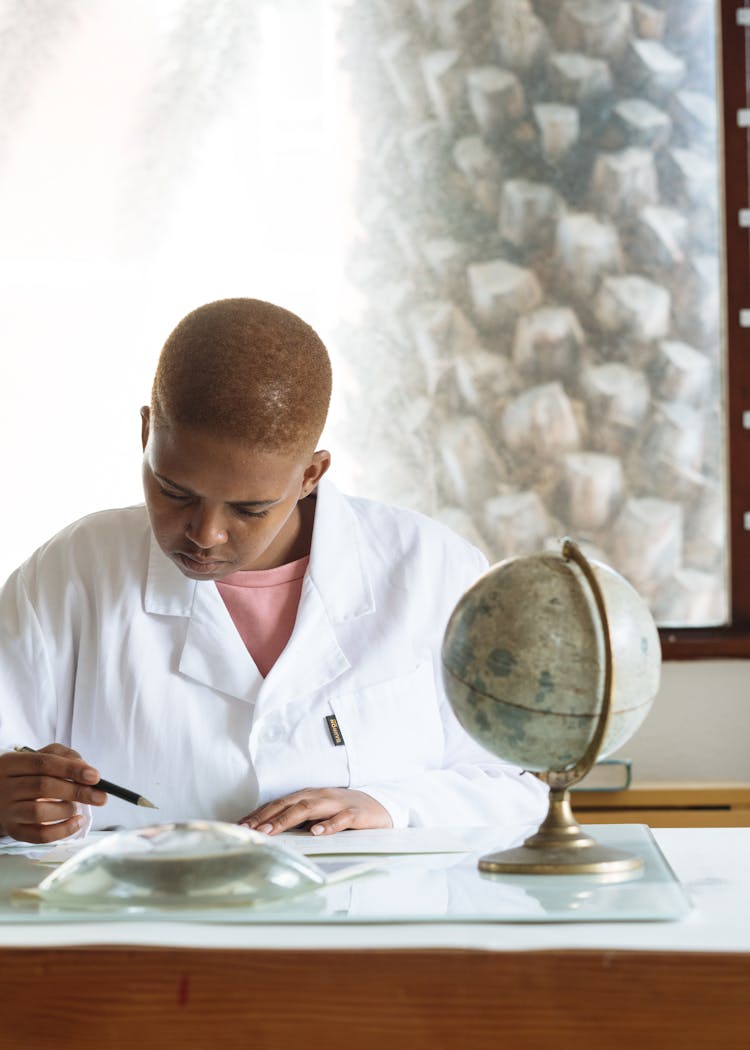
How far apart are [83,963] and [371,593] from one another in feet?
3.24

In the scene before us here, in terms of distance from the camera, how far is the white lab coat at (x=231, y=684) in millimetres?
1694

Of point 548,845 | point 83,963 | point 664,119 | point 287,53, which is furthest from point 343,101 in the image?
point 83,963

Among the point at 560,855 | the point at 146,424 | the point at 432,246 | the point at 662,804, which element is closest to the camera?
the point at 560,855

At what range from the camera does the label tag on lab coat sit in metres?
1.72

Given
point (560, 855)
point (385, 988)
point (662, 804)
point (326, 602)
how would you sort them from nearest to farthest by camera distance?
point (385, 988), point (560, 855), point (326, 602), point (662, 804)

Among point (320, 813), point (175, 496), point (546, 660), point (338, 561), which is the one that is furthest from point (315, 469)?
point (546, 660)

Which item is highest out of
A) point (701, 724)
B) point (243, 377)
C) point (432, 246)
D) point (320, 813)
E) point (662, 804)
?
point (432, 246)

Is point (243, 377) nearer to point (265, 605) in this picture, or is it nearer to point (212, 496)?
point (212, 496)

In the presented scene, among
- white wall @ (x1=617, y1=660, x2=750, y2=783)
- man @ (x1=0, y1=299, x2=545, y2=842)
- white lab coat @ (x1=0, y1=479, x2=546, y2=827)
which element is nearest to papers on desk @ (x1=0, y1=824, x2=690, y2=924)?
man @ (x1=0, y1=299, x2=545, y2=842)

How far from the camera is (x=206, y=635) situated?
1.74 meters

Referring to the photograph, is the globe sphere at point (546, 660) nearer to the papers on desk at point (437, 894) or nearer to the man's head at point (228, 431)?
the papers on desk at point (437, 894)

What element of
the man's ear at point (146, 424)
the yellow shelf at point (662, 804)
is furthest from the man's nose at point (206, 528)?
the yellow shelf at point (662, 804)

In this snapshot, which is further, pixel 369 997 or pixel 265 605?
pixel 265 605

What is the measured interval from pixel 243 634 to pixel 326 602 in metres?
0.12
